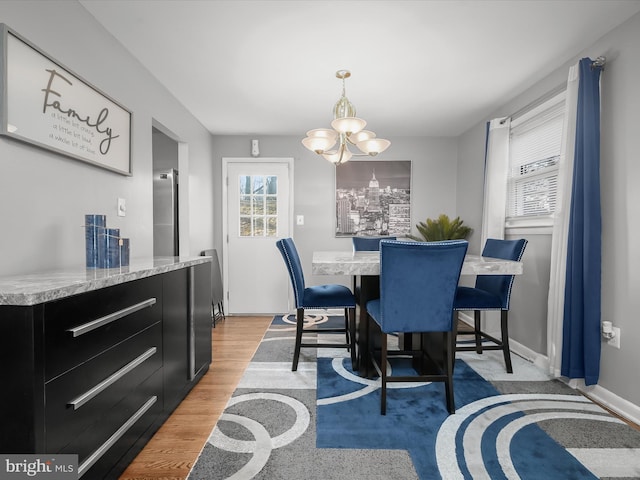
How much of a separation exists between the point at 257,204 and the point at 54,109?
287 cm

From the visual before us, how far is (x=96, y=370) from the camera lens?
128cm

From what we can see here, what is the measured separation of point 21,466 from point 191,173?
307 cm

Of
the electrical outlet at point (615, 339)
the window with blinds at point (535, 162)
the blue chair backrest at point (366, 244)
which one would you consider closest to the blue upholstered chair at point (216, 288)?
A: the blue chair backrest at point (366, 244)

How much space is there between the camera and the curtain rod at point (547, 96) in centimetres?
220

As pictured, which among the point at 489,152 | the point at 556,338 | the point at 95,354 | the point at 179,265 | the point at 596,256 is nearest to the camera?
the point at 95,354

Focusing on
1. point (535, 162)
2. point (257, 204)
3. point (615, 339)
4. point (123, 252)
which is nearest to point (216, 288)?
point (257, 204)

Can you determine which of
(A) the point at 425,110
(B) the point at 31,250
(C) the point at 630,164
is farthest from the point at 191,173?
(C) the point at 630,164

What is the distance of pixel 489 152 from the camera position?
342 centimetres

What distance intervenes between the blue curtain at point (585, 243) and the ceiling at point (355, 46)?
43cm

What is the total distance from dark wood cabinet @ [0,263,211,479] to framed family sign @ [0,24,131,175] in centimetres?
83

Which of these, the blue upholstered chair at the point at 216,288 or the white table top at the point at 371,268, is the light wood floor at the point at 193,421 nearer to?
the blue upholstered chair at the point at 216,288

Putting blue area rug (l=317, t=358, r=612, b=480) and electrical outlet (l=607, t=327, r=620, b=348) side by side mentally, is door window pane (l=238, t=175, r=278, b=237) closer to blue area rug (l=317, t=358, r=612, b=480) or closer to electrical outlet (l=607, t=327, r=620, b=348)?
blue area rug (l=317, t=358, r=612, b=480)

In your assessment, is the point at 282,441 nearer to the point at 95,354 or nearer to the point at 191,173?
the point at 95,354
